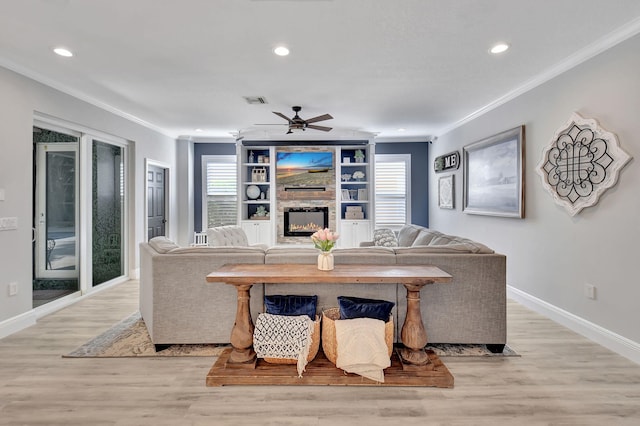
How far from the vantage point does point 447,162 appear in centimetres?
626

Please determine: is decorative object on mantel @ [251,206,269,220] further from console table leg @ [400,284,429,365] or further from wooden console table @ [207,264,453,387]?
console table leg @ [400,284,429,365]

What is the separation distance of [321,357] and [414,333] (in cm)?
74

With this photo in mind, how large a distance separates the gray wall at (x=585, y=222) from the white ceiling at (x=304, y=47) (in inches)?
8.9

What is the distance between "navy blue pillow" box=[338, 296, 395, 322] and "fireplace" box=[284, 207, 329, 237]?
4.47 metres

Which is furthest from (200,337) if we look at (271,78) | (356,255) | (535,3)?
(535,3)

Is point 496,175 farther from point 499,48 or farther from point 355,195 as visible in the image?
point 355,195

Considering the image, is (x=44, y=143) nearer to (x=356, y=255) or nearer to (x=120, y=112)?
(x=120, y=112)

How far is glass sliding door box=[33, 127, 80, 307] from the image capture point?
3902 mm

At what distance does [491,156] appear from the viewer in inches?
187

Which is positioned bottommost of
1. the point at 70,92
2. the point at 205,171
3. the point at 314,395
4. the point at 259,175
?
the point at 314,395

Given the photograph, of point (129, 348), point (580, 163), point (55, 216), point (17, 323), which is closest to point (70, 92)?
point (55, 216)

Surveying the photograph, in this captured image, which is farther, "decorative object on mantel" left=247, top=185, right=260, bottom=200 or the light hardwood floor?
"decorative object on mantel" left=247, top=185, right=260, bottom=200

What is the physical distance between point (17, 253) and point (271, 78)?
→ 319 cm

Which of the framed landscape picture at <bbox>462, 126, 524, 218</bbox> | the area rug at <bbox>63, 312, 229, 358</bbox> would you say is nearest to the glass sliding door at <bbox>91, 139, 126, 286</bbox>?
the area rug at <bbox>63, 312, 229, 358</bbox>
